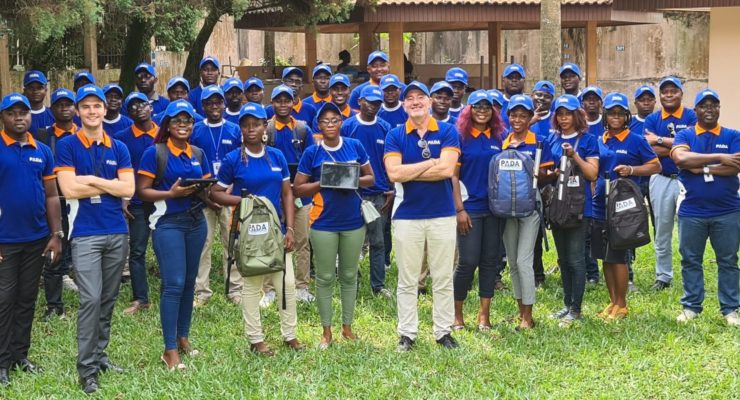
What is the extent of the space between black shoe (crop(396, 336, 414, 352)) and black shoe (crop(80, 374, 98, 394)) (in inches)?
94.5

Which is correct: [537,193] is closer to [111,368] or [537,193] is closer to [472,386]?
[472,386]

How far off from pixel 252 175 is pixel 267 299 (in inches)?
85.4

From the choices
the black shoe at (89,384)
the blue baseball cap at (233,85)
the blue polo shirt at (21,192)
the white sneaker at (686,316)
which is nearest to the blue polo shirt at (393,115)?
the blue baseball cap at (233,85)

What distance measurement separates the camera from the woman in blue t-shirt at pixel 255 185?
7535 millimetres

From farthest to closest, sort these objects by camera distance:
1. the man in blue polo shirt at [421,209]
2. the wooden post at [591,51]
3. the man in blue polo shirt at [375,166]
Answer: the wooden post at [591,51] → the man in blue polo shirt at [375,166] → the man in blue polo shirt at [421,209]

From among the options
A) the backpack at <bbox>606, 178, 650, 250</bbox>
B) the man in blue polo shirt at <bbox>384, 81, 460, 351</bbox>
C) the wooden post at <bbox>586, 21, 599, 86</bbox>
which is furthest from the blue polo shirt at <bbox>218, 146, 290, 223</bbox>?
the wooden post at <bbox>586, 21, 599, 86</bbox>

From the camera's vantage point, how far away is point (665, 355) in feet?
24.8

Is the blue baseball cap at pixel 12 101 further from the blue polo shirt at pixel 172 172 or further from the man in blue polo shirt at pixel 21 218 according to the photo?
the blue polo shirt at pixel 172 172

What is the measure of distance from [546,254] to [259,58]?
28403 mm

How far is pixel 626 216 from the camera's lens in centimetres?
837

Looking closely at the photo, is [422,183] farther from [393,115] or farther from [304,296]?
[393,115]

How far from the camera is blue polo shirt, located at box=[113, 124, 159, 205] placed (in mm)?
9117

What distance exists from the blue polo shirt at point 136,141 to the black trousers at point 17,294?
78.2 inches

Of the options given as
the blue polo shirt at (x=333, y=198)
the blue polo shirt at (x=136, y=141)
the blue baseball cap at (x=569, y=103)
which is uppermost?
the blue baseball cap at (x=569, y=103)
